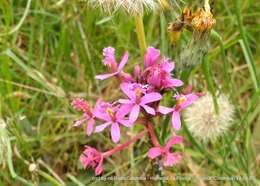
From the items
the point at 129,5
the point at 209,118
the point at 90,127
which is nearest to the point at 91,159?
the point at 90,127

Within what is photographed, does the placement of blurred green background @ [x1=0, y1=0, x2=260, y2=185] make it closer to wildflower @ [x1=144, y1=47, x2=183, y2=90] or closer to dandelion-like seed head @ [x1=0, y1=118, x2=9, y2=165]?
dandelion-like seed head @ [x1=0, y1=118, x2=9, y2=165]

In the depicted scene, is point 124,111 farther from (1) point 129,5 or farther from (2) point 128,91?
(1) point 129,5

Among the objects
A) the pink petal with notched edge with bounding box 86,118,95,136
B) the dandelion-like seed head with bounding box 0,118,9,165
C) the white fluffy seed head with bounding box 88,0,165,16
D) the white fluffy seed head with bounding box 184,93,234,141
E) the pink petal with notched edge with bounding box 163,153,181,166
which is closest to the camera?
the pink petal with notched edge with bounding box 163,153,181,166

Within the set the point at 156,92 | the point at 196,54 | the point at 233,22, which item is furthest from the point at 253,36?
the point at 156,92

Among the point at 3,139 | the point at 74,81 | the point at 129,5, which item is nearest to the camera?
the point at 129,5

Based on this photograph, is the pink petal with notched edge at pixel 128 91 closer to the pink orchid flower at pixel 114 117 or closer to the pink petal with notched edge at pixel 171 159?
the pink orchid flower at pixel 114 117

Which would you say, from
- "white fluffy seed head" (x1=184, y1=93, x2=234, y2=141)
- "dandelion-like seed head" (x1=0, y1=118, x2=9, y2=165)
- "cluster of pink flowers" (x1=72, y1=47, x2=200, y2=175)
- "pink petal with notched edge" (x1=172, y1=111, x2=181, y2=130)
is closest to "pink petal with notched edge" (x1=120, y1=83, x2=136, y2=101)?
"cluster of pink flowers" (x1=72, y1=47, x2=200, y2=175)

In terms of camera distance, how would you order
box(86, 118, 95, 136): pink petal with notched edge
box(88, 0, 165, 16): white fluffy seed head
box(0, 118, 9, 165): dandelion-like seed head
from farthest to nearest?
box(0, 118, 9, 165): dandelion-like seed head, box(88, 0, 165, 16): white fluffy seed head, box(86, 118, 95, 136): pink petal with notched edge
